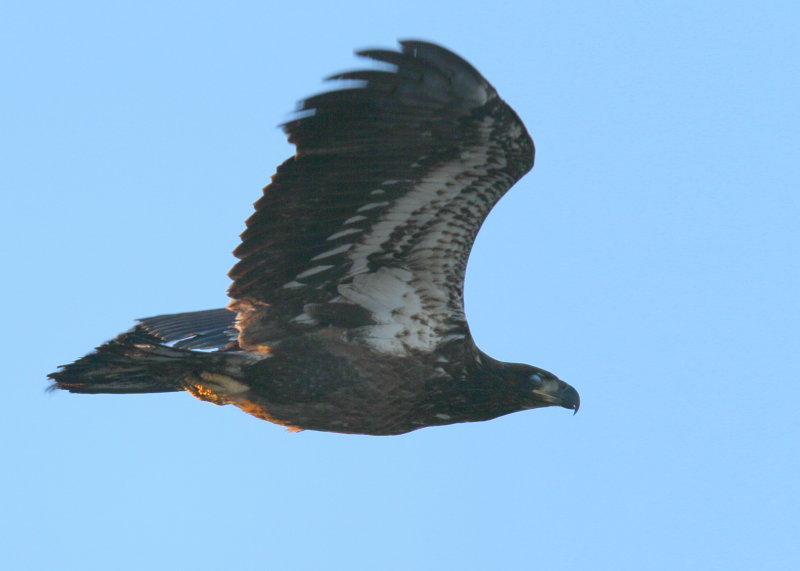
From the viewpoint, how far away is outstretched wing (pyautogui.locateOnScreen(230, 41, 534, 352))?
7.95 m

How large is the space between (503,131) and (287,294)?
6.16 ft

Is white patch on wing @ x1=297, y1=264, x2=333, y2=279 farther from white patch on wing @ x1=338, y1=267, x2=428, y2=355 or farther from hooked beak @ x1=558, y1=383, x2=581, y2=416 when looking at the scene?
hooked beak @ x1=558, y1=383, x2=581, y2=416

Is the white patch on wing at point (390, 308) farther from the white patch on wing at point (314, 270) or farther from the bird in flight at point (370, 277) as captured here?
the white patch on wing at point (314, 270)

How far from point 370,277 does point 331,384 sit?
785 mm

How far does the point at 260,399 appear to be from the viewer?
9523 millimetres

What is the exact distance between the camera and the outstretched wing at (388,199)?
7.95 meters

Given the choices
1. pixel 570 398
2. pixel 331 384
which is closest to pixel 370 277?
pixel 331 384

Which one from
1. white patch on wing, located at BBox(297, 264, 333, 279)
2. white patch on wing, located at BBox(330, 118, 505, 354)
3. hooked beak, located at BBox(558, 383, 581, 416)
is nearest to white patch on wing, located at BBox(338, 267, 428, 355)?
white patch on wing, located at BBox(330, 118, 505, 354)

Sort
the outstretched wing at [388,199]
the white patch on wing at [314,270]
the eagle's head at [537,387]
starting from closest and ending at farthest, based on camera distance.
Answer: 1. the outstretched wing at [388,199]
2. the white patch on wing at [314,270]
3. the eagle's head at [537,387]

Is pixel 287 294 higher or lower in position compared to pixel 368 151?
lower

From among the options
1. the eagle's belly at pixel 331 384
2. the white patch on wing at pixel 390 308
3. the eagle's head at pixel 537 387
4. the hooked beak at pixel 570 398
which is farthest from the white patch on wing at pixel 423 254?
the hooked beak at pixel 570 398

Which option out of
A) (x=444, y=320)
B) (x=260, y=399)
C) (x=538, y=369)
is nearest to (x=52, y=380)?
(x=260, y=399)

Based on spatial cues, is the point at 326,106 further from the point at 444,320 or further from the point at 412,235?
the point at 444,320

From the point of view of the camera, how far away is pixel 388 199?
339 inches
